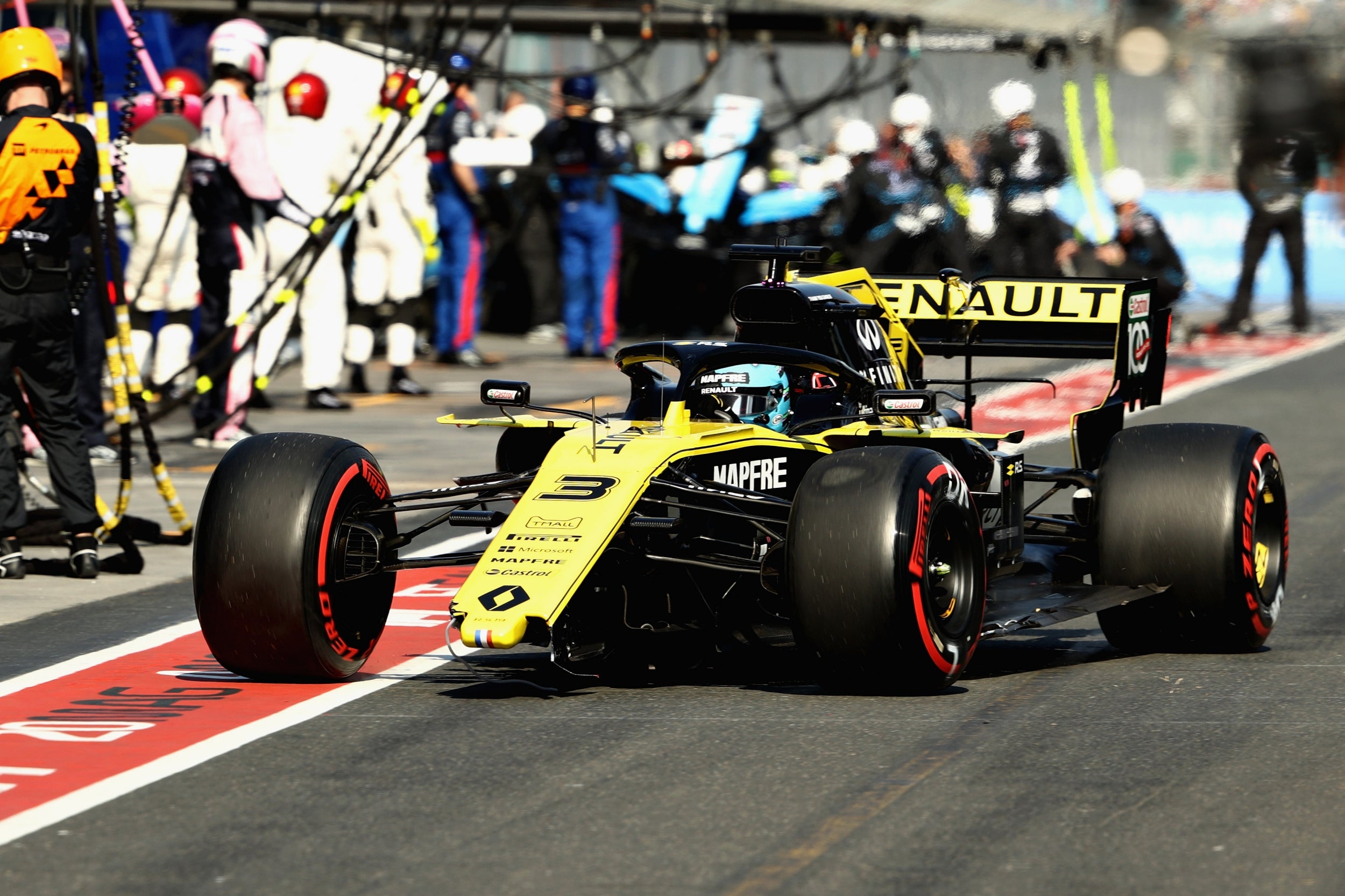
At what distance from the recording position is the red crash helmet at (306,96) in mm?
15320

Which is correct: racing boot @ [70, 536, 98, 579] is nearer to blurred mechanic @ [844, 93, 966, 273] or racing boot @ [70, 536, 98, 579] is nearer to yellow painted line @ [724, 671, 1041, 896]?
yellow painted line @ [724, 671, 1041, 896]

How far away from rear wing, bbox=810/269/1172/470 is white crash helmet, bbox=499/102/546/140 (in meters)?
11.5

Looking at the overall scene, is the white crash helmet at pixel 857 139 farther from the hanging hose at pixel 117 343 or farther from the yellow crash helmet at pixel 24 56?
the yellow crash helmet at pixel 24 56

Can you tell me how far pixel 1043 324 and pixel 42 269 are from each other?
419cm

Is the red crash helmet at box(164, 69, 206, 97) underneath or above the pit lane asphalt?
above

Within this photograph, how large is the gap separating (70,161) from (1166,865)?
604 centimetres

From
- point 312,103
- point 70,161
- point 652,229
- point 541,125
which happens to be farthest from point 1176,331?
point 70,161

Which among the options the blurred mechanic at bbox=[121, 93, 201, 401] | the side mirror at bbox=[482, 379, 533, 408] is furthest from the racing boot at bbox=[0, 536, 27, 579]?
the blurred mechanic at bbox=[121, 93, 201, 401]

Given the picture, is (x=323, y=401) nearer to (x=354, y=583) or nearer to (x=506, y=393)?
(x=506, y=393)

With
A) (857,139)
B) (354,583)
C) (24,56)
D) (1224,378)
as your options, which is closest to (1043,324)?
(354,583)

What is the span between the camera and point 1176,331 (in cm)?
2325

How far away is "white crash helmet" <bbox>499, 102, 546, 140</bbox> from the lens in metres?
20.4

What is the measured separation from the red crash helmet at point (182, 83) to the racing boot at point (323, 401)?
2.28 meters

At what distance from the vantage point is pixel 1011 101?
21.2 m
